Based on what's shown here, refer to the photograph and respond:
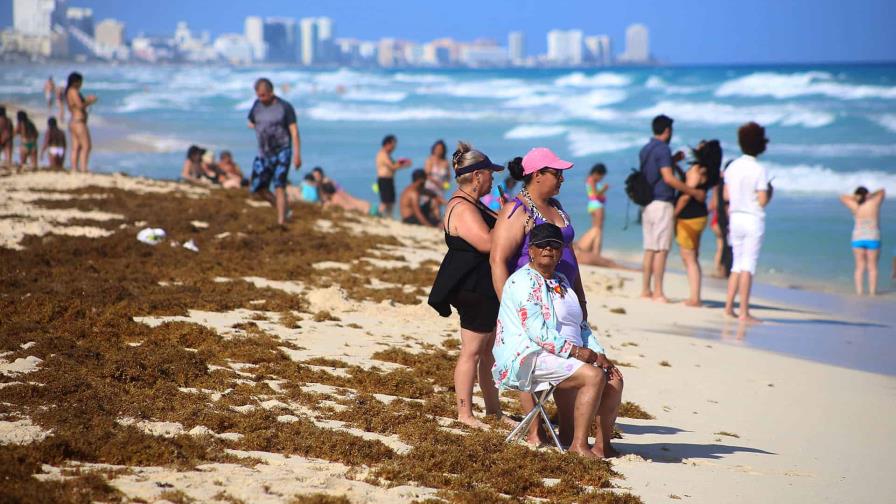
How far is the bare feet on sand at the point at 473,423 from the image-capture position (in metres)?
5.63

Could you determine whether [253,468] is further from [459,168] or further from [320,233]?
[320,233]

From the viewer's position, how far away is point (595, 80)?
236 ft

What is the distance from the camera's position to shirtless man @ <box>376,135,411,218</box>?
1670 centimetres

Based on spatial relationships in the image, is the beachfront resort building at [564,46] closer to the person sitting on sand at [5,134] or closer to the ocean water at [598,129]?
the ocean water at [598,129]

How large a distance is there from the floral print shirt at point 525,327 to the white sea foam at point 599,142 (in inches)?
1265

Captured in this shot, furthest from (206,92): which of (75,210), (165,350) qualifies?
(165,350)

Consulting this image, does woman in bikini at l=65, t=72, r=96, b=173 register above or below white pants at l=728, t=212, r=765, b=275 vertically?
above

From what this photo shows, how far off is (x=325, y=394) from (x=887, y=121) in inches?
1589

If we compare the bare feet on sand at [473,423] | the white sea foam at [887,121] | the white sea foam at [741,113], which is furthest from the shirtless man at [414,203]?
the white sea foam at [741,113]

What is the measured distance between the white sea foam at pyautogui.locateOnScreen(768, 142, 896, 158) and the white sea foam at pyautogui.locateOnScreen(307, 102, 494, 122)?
2045 centimetres

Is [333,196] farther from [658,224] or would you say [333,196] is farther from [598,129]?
[598,129]

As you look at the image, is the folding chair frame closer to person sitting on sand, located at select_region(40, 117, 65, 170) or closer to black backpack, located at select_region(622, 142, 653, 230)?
black backpack, located at select_region(622, 142, 653, 230)

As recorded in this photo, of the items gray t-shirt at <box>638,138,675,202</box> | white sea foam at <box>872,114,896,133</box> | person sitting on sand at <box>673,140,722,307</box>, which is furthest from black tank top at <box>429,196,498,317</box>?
white sea foam at <box>872,114,896,133</box>

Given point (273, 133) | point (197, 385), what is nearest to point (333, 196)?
point (273, 133)
